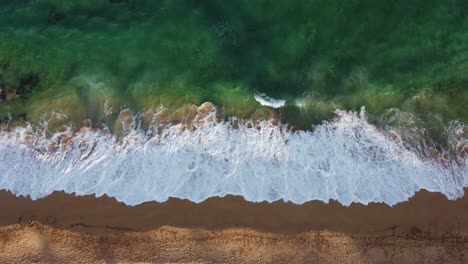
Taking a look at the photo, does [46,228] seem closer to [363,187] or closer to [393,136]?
[363,187]

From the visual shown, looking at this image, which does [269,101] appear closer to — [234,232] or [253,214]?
[253,214]

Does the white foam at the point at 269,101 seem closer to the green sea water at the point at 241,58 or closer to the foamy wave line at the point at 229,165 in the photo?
the green sea water at the point at 241,58

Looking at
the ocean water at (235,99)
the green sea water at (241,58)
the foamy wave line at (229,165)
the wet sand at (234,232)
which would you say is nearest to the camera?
the wet sand at (234,232)

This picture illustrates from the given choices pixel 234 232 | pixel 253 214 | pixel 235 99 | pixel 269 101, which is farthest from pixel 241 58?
pixel 234 232

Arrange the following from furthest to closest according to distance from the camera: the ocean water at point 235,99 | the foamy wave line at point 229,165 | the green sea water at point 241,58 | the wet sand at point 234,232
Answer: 1. the green sea water at point 241,58
2. the ocean water at point 235,99
3. the foamy wave line at point 229,165
4. the wet sand at point 234,232

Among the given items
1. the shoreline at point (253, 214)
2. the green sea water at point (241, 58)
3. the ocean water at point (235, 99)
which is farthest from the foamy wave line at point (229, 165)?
the green sea water at point (241, 58)

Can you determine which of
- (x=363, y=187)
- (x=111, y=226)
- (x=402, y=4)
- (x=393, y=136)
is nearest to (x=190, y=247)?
(x=111, y=226)
